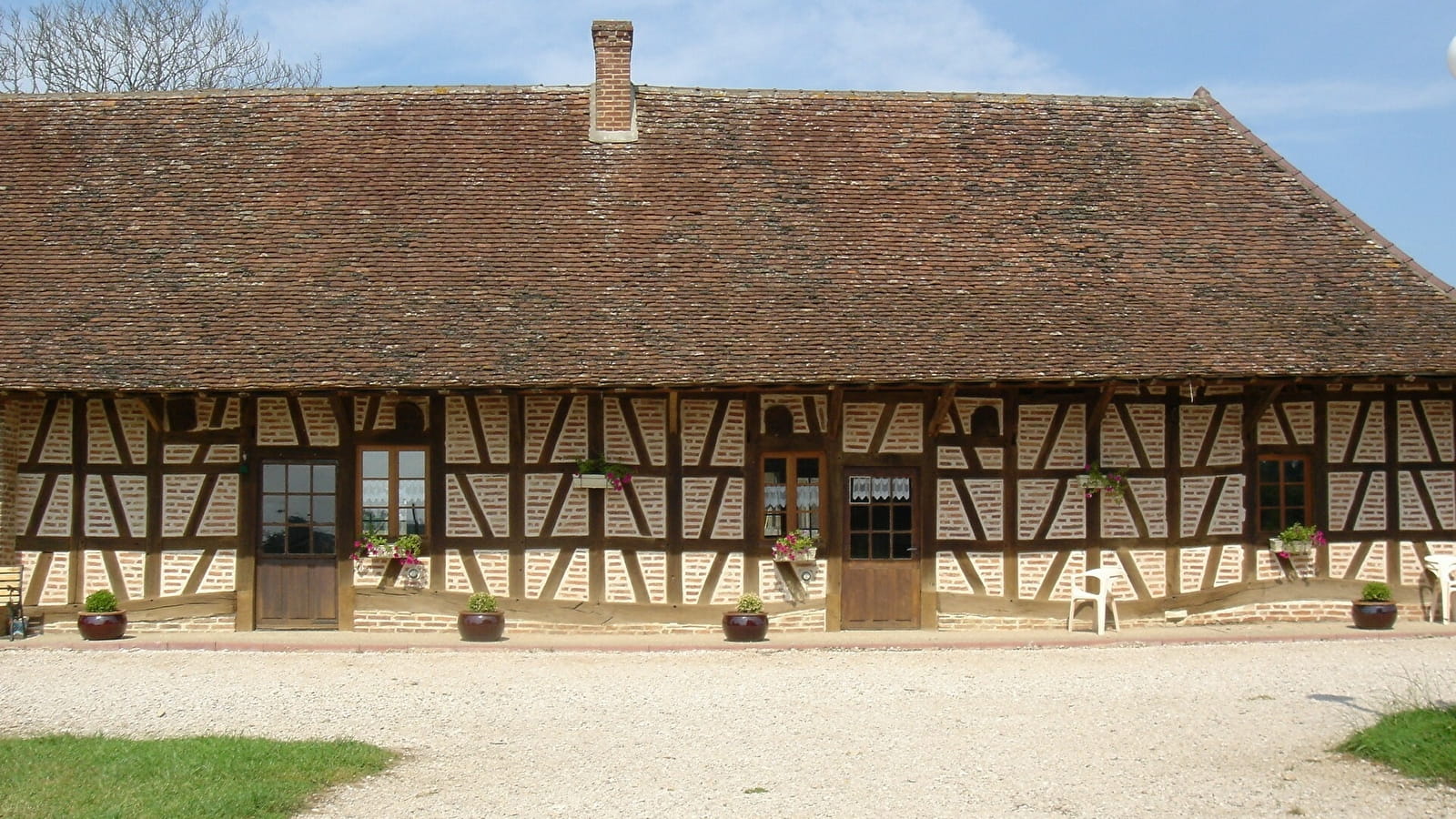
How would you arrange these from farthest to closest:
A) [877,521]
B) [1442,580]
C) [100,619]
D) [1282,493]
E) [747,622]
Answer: [1282,493], [1442,580], [877,521], [747,622], [100,619]

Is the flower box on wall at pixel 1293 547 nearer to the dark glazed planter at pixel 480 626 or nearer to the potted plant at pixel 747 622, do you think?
the potted plant at pixel 747 622

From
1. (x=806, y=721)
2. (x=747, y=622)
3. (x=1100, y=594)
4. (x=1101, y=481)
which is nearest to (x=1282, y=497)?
(x=1101, y=481)

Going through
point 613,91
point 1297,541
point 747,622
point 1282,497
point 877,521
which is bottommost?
point 747,622

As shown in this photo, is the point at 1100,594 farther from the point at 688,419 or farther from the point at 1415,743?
the point at 1415,743

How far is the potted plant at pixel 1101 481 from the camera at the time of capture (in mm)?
14828

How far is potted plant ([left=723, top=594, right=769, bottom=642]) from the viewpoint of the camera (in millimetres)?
14227

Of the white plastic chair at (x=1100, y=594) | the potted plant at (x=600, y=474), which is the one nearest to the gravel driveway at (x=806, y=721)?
the white plastic chair at (x=1100, y=594)

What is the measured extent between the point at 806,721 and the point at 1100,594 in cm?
604

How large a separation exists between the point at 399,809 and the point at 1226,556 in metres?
10.7

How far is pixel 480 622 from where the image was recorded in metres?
14.2

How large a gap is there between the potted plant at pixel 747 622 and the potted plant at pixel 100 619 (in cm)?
608

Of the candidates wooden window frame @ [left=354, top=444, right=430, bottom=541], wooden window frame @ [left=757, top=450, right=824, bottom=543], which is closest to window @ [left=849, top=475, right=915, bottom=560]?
wooden window frame @ [left=757, top=450, right=824, bottom=543]

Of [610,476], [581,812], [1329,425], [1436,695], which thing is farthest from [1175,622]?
[581,812]

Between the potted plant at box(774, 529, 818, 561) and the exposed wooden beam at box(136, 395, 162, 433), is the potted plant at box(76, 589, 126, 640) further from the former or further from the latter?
the potted plant at box(774, 529, 818, 561)
